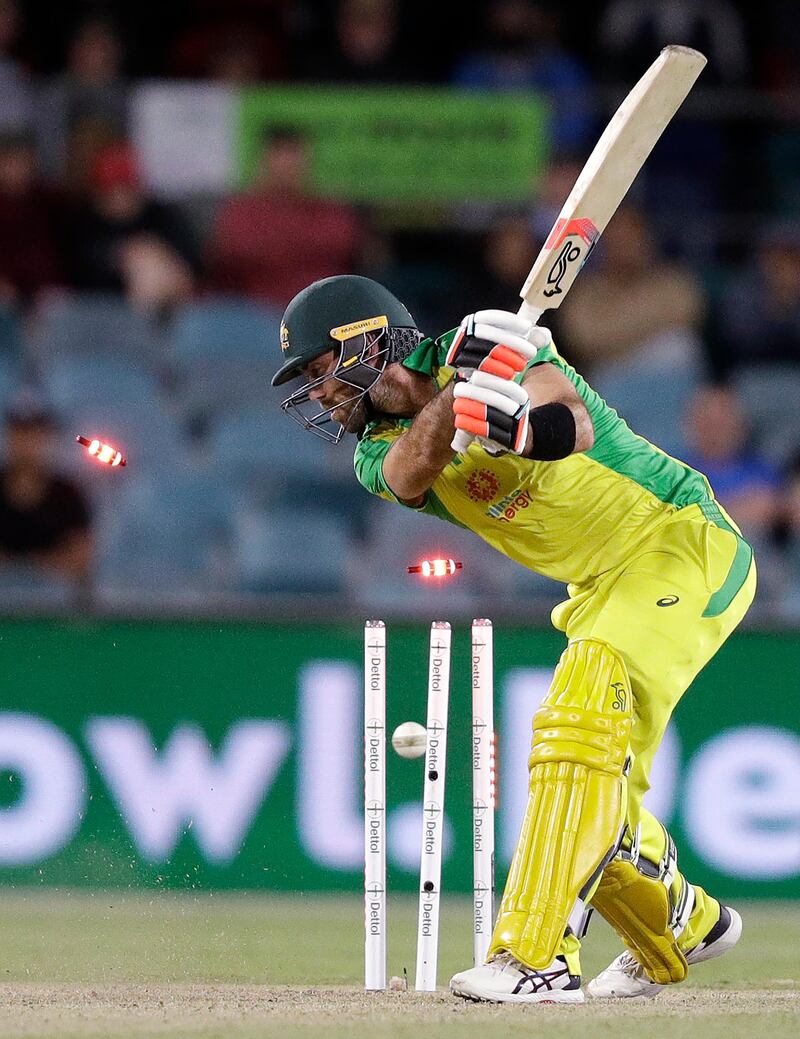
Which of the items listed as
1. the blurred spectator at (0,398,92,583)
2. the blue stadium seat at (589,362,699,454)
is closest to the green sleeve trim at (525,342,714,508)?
the blurred spectator at (0,398,92,583)

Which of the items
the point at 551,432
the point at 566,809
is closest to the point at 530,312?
the point at 551,432

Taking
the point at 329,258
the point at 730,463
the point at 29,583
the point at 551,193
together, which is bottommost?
the point at 29,583

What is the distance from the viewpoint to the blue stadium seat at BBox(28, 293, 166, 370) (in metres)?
10.1

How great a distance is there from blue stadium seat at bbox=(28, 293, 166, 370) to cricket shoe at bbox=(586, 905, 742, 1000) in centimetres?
569

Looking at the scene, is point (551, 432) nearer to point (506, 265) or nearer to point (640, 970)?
point (640, 970)

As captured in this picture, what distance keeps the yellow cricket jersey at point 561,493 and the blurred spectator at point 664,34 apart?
636 cm

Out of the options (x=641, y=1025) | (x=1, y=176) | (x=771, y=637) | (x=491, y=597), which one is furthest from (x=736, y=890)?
(x=1, y=176)

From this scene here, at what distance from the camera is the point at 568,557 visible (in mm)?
5105

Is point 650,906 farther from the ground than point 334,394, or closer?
closer

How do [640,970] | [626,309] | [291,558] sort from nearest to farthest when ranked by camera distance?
1. [640,970]
2. [291,558]
3. [626,309]

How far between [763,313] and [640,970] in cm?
605

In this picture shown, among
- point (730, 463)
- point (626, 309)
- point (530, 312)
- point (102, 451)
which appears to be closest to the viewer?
point (530, 312)

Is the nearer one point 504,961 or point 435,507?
point 504,961

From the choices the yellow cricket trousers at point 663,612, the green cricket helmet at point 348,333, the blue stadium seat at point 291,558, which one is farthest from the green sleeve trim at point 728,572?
the blue stadium seat at point 291,558
